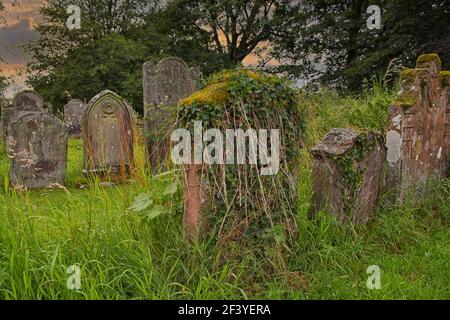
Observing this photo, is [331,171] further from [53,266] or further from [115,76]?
[115,76]

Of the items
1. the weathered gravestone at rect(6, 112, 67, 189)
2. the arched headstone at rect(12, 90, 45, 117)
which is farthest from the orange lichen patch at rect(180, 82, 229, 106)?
the arched headstone at rect(12, 90, 45, 117)

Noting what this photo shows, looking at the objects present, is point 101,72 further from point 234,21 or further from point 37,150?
point 37,150

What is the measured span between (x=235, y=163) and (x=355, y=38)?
2048 cm

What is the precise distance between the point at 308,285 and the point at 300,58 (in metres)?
24.6

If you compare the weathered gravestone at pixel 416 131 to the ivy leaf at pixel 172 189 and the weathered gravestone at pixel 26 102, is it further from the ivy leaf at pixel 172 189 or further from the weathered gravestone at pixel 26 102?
the weathered gravestone at pixel 26 102

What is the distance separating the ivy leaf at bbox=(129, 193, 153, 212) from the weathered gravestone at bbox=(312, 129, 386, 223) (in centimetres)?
182

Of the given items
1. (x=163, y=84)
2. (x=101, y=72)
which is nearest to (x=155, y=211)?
(x=163, y=84)

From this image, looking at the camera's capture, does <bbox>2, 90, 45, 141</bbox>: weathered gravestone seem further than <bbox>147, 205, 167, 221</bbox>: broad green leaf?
Yes

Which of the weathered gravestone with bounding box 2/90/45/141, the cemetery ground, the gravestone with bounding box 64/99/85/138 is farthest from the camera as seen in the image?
the gravestone with bounding box 64/99/85/138

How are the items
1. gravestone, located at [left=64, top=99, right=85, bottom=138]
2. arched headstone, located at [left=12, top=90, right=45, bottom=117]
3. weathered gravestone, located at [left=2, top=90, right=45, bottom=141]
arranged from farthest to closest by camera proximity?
gravestone, located at [left=64, top=99, right=85, bottom=138] → arched headstone, located at [left=12, top=90, right=45, bottom=117] → weathered gravestone, located at [left=2, top=90, right=45, bottom=141]

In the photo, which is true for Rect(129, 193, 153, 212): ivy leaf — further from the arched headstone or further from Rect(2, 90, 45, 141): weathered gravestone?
the arched headstone

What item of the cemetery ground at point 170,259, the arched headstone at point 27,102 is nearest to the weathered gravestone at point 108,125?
the cemetery ground at point 170,259

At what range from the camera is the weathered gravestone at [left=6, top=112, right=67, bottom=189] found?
25.2 feet

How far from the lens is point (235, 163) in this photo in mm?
3295
